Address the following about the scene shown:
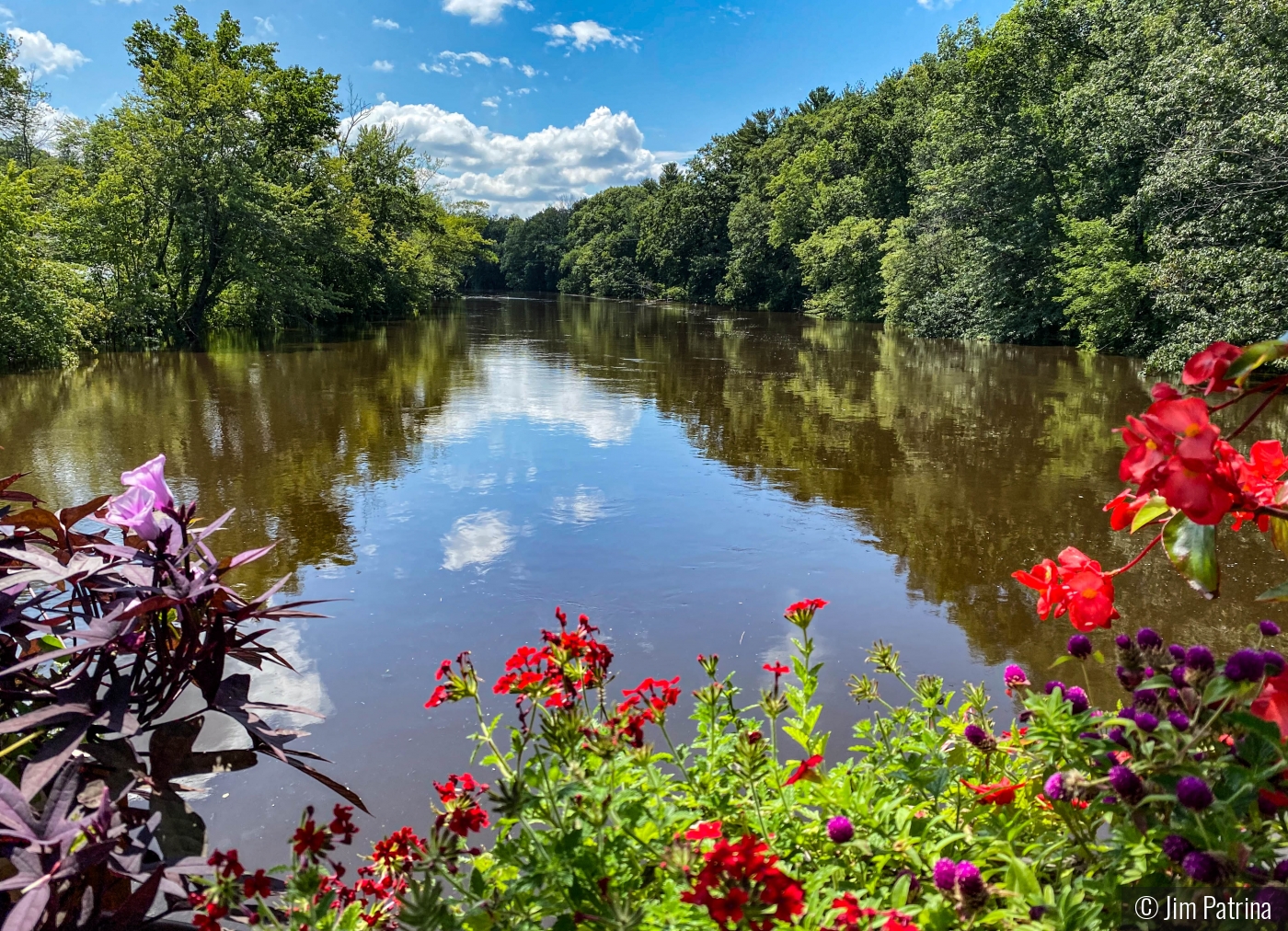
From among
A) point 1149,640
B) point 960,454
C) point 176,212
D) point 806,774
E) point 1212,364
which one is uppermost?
point 176,212

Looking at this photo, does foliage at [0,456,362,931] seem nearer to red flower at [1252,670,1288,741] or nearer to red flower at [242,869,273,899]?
red flower at [242,869,273,899]

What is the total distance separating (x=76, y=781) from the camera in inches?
44.4

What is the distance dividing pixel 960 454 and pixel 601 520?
4436 millimetres

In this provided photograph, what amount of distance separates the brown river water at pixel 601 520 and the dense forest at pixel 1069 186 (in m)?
3.88

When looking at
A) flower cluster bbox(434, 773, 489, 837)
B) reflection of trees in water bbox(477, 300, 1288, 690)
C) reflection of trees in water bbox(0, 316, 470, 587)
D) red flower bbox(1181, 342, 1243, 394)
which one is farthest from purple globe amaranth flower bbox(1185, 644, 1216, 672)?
reflection of trees in water bbox(0, 316, 470, 587)

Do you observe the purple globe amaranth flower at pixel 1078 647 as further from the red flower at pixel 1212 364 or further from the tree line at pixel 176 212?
the tree line at pixel 176 212

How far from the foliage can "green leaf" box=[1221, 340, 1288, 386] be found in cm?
137

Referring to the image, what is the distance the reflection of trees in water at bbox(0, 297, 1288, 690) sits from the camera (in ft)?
16.2

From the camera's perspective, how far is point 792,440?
29.5 ft

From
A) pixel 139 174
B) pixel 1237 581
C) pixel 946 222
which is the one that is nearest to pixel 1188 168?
pixel 946 222

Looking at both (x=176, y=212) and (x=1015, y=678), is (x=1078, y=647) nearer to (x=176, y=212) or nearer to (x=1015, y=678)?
(x=1015, y=678)

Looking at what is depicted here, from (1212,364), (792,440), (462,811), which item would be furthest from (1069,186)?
(462,811)

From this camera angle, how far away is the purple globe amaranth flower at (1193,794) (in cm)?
89

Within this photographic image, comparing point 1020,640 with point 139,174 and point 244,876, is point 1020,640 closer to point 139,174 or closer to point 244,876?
point 244,876
